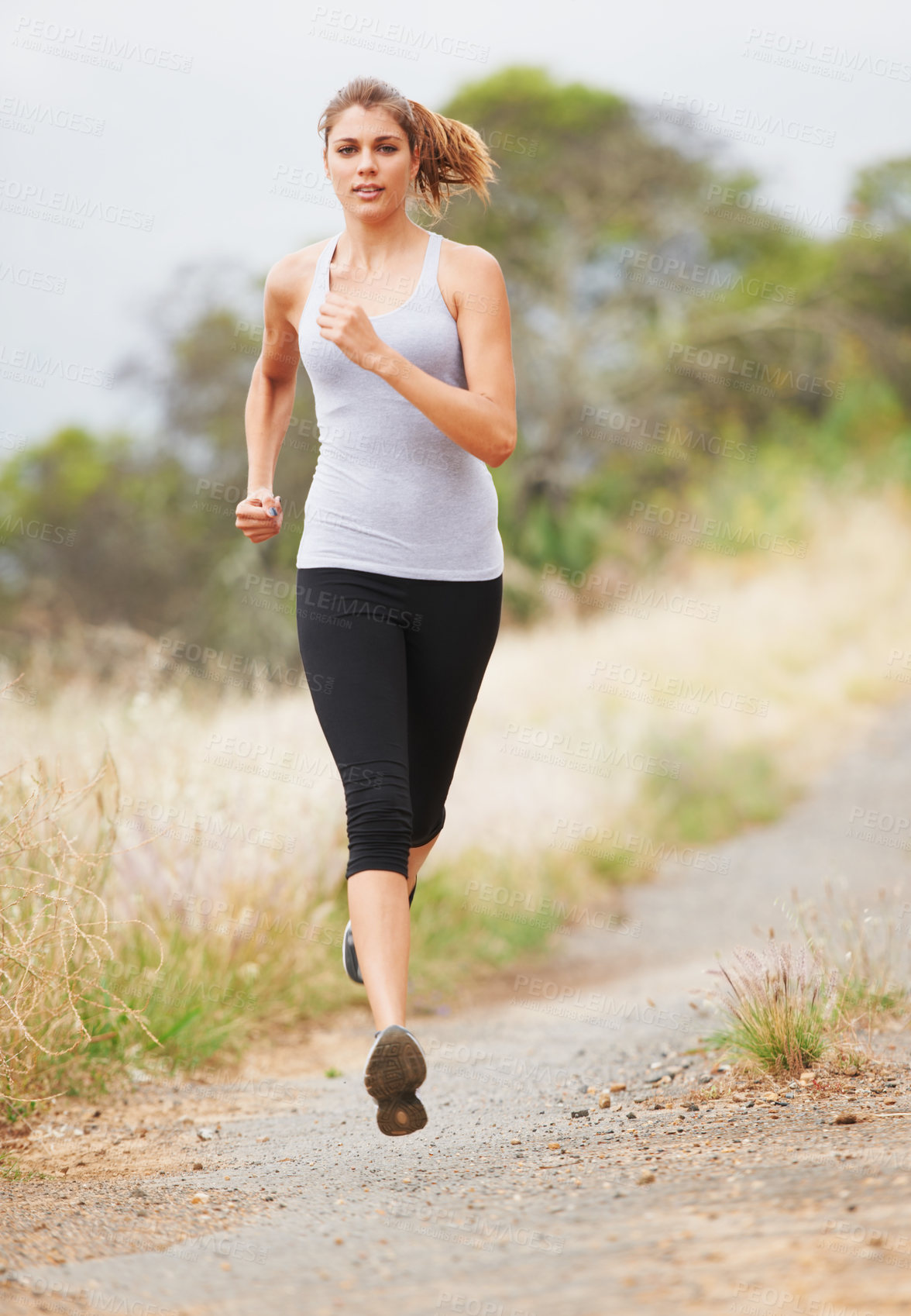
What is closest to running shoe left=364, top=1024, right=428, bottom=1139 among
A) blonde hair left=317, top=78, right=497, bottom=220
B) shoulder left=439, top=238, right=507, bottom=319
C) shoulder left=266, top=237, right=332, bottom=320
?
shoulder left=439, top=238, right=507, bottom=319

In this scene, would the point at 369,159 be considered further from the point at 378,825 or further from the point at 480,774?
the point at 480,774

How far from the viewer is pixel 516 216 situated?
18.4 m

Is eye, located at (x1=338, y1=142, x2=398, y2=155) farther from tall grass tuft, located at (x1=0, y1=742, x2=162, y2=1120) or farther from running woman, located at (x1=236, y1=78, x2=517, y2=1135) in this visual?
tall grass tuft, located at (x1=0, y1=742, x2=162, y2=1120)

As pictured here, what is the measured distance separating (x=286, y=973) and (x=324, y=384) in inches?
101

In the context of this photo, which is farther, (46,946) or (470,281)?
(46,946)

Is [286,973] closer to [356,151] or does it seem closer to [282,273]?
[282,273]

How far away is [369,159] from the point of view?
2.77 metres

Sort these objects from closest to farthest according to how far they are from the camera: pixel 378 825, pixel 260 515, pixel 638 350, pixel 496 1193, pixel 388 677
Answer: pixel 496 1193, pixel 378 825, pixel 388 677, pixel 260 515, pixel 638 350

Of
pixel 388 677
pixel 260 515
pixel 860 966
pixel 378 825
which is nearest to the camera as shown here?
pixel 378 825

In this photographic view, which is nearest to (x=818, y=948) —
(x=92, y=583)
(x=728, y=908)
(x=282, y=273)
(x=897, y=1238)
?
(x=897, y=1238)

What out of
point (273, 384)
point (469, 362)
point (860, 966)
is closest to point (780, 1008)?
point (860, 966)

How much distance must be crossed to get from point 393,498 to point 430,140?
33.9 inches

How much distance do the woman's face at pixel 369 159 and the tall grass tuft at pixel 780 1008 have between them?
192cm

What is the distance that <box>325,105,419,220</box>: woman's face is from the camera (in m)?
2.78
